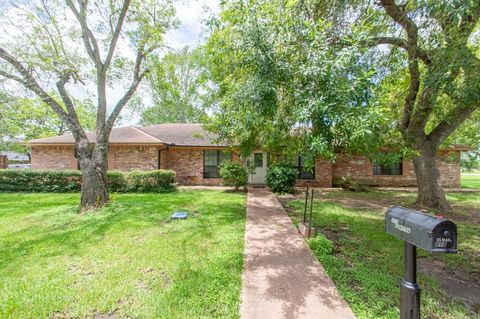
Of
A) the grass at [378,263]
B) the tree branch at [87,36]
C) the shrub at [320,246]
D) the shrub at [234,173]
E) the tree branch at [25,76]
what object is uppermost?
the tree branch at [87,36]

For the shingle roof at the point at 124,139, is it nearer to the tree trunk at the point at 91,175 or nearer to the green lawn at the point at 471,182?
the tree trunk at the point at 91,175

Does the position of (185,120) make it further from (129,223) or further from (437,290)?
(437,290)

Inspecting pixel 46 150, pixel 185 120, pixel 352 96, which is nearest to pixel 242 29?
pixel 352 96

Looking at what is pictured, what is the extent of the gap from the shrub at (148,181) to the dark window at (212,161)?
10.4 feet

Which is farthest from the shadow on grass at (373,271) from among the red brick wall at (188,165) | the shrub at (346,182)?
the red brick wall at (188,165)

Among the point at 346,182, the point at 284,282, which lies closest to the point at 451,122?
the point at 346,182

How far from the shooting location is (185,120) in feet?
101

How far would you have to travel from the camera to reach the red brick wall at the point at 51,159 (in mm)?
14000

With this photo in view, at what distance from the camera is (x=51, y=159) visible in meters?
14.0

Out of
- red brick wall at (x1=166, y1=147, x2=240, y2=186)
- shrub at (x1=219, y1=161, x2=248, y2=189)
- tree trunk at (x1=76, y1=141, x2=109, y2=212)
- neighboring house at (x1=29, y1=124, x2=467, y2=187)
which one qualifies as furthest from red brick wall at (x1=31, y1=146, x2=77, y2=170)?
shrub at (x1=219, y1=161, x2=248, y2=189)

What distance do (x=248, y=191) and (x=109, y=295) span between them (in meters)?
Answer: 9.41

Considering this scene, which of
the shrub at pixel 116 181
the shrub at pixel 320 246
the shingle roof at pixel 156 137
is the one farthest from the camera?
the shingle roof at pixel 156 137

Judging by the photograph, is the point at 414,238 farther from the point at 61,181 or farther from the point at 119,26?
the point at 61,181

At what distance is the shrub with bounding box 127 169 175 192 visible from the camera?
38.9ft
